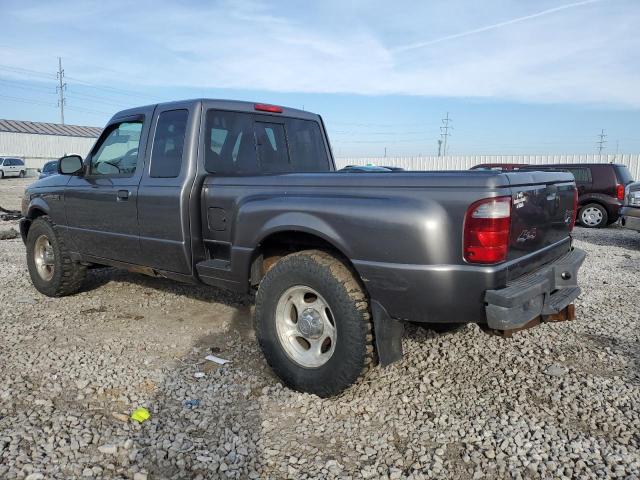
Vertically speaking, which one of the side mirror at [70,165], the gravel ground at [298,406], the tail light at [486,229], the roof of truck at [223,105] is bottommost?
the gravel ground at [298,406]

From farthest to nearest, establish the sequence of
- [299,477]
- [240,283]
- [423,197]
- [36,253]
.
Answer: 1. [36,253]
2. [240,283]
3. [423,197]
4. [299,477]

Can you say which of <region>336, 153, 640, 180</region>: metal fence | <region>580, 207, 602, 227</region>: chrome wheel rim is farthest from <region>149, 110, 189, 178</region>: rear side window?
<region>336, 153, 640, 180</region>: metal fence

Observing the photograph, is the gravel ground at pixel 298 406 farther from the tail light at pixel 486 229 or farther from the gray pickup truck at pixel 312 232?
the tail light at pixel 486 229

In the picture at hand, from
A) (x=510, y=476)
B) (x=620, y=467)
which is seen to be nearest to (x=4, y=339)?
(x=510, y=476)

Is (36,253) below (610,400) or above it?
above

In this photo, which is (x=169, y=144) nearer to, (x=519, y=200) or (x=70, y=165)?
(x=70, y=165)

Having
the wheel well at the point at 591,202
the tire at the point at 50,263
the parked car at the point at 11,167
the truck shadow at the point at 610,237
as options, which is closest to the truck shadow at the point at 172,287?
the tire at the point at 50,263

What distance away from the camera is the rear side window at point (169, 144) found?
406 centimetres

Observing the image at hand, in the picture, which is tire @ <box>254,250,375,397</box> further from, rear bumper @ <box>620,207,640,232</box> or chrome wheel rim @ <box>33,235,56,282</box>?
rear bumper @ <box>620,207,640,232</box>

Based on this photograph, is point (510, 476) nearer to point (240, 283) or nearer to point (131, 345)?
point (240, 283)

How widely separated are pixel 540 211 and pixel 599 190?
35.5ft

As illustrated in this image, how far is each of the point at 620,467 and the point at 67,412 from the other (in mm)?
3107

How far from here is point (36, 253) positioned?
5.66 metres

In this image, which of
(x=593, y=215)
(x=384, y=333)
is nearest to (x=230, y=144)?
(x=384, y=333)
